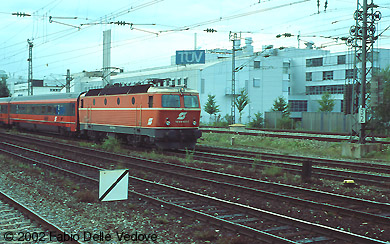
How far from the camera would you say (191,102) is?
74.4 ft

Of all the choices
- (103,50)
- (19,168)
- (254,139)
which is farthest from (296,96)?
(19,168)

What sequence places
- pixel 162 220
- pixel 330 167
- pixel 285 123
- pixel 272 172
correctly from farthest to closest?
pixel 285 123 < pixel 330 167 < pixel 272 172 < pixel 162 220

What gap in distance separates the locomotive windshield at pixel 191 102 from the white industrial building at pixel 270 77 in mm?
38815

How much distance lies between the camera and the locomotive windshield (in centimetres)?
2247

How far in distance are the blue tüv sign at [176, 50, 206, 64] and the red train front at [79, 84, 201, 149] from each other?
43.6 meters

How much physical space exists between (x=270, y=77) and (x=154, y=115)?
5341 centimetres

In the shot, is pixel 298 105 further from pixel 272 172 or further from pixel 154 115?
pixel 272 172

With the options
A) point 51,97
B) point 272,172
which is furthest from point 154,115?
point 51,97

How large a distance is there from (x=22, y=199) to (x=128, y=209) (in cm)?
290

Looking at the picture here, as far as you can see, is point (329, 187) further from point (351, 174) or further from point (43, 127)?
point (43, 127)

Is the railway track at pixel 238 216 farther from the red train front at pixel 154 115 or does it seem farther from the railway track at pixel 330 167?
the red train front at pixel 154 115

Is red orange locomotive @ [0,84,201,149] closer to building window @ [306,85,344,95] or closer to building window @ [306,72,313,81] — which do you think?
building window @ [306,85,344,95]

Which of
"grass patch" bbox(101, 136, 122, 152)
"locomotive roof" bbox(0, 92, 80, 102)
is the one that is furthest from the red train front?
Result: "locomotive roof" bbox(0, 92, 80, 102)

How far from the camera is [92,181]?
13.4m
